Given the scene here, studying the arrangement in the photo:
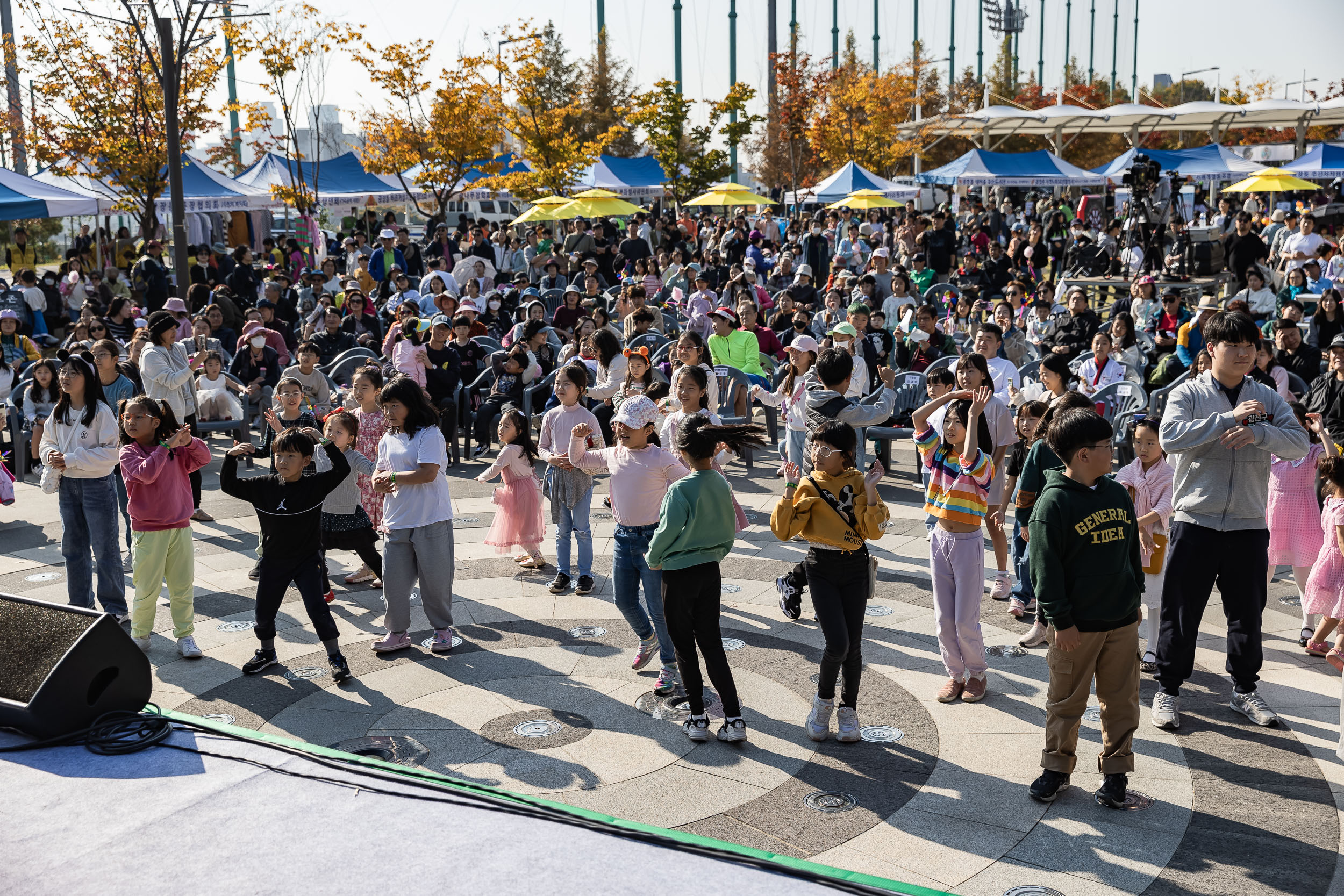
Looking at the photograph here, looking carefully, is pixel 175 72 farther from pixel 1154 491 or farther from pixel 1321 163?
pixel 1321 163

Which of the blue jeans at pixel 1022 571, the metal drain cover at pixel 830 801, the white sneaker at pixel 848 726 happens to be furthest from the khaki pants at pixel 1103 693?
the blue jeans at pixel 1022 571

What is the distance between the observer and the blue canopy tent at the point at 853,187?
28328 millimetres

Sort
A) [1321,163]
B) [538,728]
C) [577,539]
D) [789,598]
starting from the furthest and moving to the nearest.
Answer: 1. [1321,163]
2. [577,539]
3. [789,598]
4. [538,728]

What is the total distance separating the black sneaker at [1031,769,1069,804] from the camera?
4961 mm

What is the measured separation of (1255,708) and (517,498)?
482 centimetres

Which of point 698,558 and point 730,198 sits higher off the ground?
point 730,198

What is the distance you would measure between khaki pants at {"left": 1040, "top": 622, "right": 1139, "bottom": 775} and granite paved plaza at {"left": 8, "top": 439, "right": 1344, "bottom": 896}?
9.2 inches

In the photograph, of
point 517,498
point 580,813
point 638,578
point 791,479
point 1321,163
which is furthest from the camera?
point 1321,163

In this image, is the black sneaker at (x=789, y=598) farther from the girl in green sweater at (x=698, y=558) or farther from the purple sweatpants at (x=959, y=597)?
the girl in green sweater at (x=698, y=558)

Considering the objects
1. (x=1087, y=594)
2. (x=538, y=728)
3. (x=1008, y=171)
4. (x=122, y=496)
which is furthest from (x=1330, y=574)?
(x=1008, y=171)

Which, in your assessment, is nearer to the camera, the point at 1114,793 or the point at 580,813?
the point at 580,813

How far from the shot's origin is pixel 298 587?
21.1 feet

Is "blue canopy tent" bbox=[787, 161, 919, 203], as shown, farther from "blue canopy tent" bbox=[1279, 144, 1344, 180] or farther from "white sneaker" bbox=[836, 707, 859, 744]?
"white sneaker" bbox=[836, 707, 859, 744]

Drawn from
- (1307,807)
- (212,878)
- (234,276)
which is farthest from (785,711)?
(234,276)
